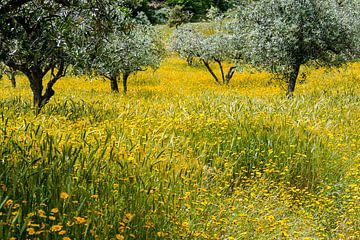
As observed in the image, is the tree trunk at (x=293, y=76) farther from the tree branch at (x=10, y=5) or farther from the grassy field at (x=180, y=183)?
the tree branch at (x=10, y=5)

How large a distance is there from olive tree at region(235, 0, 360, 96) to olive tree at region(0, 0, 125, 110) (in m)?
8.14

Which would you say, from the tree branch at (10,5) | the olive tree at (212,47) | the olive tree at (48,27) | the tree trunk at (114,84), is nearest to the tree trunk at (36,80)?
the olive tree at (48,27)

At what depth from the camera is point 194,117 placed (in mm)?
9375

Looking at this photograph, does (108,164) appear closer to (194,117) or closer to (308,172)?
(308,172)

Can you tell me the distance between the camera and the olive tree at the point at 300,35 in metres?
16.0

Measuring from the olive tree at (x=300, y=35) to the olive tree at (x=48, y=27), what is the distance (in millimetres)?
8136

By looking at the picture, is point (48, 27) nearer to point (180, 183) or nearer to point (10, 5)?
point (10, 5)

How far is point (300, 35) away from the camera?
53.4 feet

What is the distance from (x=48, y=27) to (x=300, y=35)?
1157cm

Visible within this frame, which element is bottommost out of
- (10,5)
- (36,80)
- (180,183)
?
(180,183)

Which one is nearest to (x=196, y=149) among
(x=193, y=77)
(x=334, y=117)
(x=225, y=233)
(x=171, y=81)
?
(x=225, y=233)

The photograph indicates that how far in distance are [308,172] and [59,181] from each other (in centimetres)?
473

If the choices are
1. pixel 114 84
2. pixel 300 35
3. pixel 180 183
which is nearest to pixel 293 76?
pixel 300 35

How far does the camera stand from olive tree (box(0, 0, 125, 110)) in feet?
18.1
